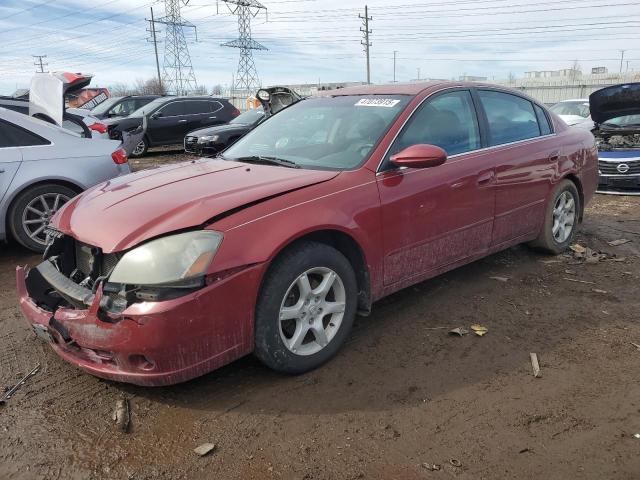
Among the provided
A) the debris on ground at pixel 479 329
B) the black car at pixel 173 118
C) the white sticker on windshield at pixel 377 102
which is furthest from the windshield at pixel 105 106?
the debris on ground at pixel 479 329

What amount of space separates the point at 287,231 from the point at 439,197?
4.33 ft

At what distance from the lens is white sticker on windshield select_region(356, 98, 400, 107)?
3721 millimetres

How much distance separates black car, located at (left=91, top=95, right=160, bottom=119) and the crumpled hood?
1391 centimetres

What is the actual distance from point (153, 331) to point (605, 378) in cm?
249

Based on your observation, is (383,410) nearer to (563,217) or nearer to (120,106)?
(563,217)

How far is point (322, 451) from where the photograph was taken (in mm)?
2371

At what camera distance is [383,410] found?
2.66 metres

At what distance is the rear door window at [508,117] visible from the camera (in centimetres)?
423

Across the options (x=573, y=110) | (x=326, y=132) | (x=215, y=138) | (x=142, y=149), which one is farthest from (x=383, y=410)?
(x=142, y=149)

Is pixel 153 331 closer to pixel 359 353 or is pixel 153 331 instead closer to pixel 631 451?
pixel 359 353

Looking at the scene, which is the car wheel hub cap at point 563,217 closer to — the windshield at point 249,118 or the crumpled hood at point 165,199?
the crumpled hood at point 165,199

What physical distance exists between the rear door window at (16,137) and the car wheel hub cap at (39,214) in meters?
0.56

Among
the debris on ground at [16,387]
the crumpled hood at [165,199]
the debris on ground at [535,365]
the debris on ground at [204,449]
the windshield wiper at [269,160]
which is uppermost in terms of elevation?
the windshield wiper at [269,160]

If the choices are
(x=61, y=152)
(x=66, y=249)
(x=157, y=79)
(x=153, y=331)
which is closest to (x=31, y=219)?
(x=61, y=152)
